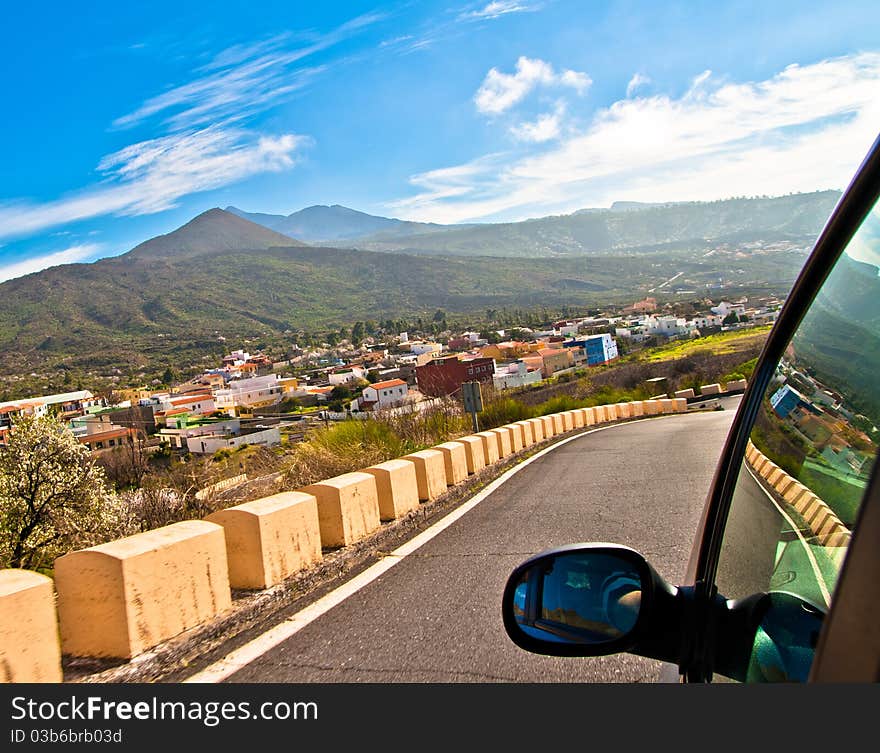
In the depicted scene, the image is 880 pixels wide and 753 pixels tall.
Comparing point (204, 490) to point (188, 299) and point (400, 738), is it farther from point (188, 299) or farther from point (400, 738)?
point (188, 299)

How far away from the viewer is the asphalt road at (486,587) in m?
4.06

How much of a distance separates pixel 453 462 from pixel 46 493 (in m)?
10.0

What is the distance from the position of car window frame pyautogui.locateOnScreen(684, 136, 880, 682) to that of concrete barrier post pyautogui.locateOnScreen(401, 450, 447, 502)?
7111 mm

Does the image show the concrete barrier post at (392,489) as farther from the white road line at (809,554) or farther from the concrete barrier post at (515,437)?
the concrete barrier post at (515,437)

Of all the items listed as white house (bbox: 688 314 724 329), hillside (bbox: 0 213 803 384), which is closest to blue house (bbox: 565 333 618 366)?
white house (bbox: 688 314 724 329)

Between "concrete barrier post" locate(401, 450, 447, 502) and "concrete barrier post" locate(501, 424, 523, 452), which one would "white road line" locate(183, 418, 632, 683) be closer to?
"concrete barrier post" locate(401, 450, 447, 502)

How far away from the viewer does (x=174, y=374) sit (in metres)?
91.8

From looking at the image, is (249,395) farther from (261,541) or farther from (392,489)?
(261,541)

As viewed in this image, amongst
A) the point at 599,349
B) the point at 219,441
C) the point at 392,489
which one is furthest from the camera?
the point at 599,349

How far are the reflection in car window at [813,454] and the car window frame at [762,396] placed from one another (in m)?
0.02

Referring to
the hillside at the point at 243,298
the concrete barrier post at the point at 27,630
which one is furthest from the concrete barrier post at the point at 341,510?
the hillside at the point at 243,298

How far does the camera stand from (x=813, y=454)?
4.71ft

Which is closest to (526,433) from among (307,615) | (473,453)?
(473,453)

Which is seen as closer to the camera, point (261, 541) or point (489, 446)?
point (261, 541)
